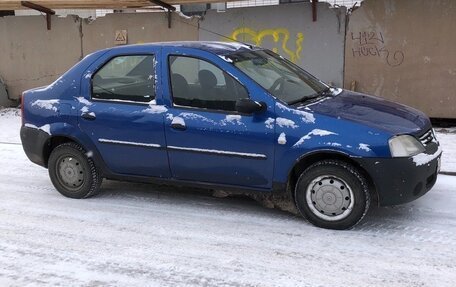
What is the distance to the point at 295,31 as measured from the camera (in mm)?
9094

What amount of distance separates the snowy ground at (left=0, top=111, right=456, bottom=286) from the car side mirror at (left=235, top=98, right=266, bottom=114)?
1020mm

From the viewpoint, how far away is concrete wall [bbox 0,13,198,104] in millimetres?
10156

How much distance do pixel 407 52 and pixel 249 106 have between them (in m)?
5.05

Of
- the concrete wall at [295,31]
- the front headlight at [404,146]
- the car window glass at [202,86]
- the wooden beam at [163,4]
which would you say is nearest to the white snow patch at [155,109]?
the car window glass at [202,86]

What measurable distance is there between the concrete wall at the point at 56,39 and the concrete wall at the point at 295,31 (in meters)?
0.94

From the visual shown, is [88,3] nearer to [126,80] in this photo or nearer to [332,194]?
[126,80]

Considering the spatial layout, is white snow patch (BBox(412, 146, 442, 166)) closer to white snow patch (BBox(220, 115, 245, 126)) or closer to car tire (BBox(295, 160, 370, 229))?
car tire (BBox(295, 160, 370, 229))

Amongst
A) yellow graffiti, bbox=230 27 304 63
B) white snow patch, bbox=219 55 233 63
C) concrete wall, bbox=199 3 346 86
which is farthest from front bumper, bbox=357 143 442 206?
yellow graffiti, bbox=230 27 304 63

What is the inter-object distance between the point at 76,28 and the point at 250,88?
7.39 m

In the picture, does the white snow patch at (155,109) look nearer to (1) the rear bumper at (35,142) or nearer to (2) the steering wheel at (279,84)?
(2) the steering wheel at (279,84)

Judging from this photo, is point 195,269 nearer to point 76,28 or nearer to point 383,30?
point 383,30

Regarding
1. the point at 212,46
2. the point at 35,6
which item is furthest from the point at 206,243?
the point at 35,6

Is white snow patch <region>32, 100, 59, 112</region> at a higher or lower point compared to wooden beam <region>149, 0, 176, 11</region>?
lower

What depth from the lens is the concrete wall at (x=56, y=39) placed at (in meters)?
10.2
